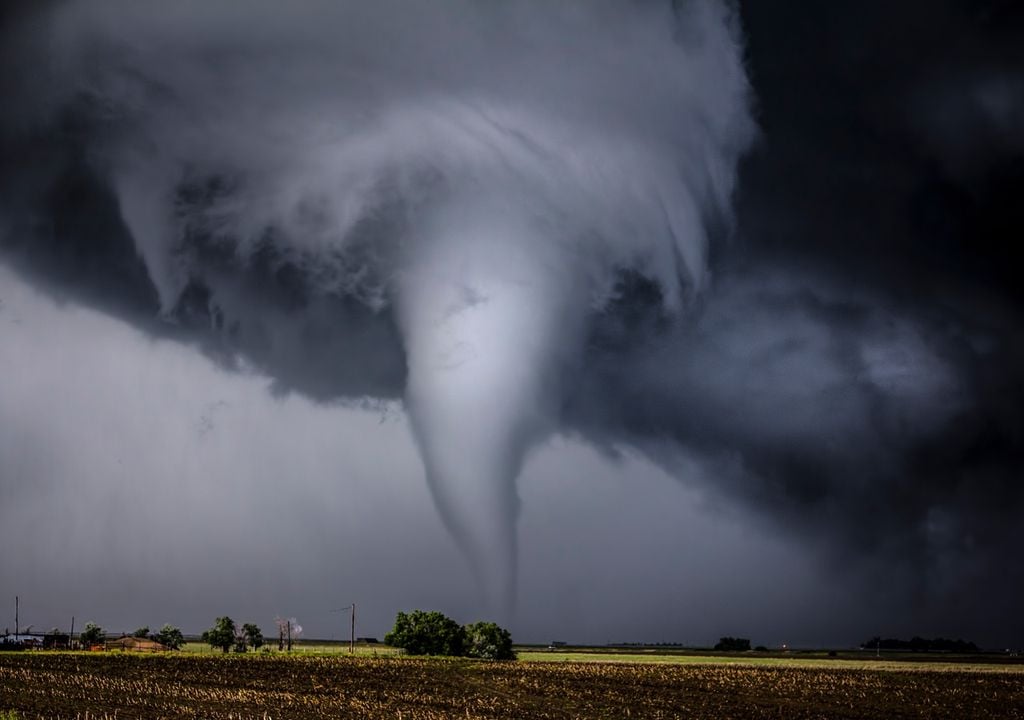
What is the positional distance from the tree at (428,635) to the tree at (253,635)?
39.0 meters

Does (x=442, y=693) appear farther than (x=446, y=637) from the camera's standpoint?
No

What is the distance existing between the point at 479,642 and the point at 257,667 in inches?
2659

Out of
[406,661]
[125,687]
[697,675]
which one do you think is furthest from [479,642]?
[125,687]

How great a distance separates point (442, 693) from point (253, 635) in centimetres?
13200

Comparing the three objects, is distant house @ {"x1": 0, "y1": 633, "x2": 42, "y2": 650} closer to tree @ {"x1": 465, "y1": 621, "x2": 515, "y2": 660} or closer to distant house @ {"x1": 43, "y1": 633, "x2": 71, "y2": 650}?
distant house @ {"x1": 43, "y1": 633, "x2": 71, "y2": 650}

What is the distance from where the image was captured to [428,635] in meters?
172

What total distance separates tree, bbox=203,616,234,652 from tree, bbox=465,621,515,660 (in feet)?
195

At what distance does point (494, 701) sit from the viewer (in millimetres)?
72688

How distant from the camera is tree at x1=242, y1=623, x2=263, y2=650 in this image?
195375 millimetres

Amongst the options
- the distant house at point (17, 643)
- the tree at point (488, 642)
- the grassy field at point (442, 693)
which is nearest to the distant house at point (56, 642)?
the distant house at point (17, 643)

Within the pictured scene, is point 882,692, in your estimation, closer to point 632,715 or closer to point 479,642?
point 632,715

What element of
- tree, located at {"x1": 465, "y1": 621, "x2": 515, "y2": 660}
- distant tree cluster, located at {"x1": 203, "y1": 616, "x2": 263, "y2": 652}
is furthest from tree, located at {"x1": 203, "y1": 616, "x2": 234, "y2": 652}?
tree, located at {"x1": 465, "y1": 621, "x2": 515, "y2": 660}

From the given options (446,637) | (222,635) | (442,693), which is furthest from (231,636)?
(442,693)

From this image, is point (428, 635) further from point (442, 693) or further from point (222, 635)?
point (442, 693)
